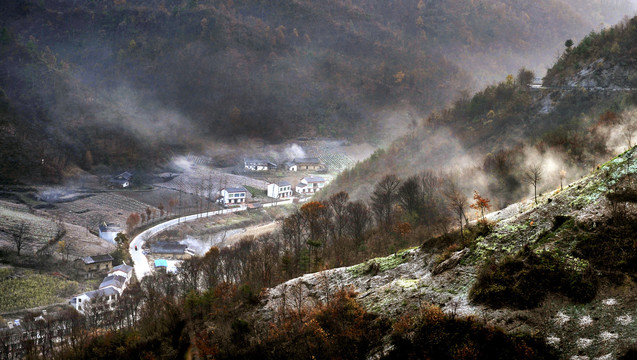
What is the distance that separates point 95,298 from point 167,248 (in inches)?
676

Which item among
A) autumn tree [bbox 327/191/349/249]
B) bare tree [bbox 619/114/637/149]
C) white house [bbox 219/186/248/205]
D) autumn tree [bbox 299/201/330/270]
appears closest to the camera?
bare tree [bbox 619/114/637/149]

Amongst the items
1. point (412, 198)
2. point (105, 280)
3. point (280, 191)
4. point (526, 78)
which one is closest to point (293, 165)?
point (280, 191)

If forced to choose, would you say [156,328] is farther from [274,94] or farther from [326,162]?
[274,94]

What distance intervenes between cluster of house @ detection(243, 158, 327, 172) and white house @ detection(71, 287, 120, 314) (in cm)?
7242

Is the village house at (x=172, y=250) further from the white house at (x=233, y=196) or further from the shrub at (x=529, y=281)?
the shrub at (x=529, y=281)

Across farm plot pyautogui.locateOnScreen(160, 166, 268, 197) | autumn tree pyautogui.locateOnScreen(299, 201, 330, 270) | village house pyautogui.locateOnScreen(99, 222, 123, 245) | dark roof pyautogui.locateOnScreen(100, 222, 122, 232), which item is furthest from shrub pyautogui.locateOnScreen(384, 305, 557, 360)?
farm plot pyautogui.locateOnScreen(160, 166, 268, 197)

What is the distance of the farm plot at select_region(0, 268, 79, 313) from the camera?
39.8 m

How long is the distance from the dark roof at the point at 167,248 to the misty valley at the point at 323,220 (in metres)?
0.24

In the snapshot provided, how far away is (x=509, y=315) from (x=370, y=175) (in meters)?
55.4

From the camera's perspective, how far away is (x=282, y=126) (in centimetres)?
15225

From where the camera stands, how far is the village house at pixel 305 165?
11153 centimetres

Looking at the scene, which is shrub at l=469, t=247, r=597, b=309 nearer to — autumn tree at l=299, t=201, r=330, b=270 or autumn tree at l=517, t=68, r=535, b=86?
autumn tree at l=299, t=201, r=330, b=270

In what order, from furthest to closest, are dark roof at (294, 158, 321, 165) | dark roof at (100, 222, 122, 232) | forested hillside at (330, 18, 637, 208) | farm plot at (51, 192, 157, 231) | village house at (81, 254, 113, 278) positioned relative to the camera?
dark roof at (294, 158, 321, 165)
farm plot at (51, 192, 157, 231)
dark roof at (100, 222, 122, 232)
village house at (81, 254, 113, 278)
forested hillside at (330, 18, 637, 208)

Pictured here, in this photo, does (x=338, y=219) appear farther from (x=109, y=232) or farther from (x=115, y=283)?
(x=109, y=232)
